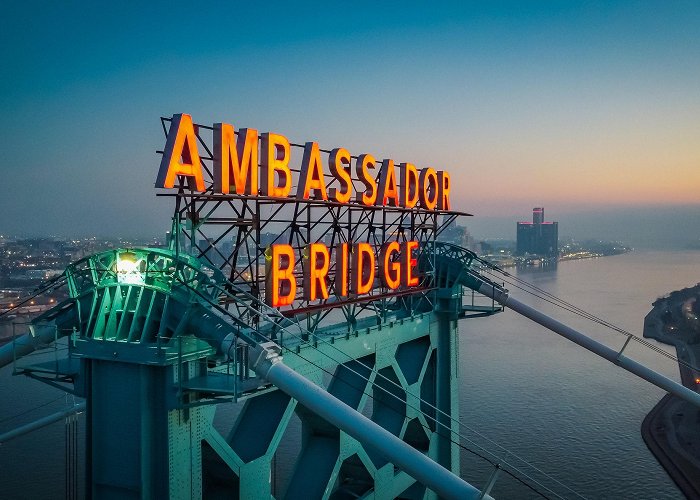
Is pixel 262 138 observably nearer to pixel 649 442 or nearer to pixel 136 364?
pixel 136 364

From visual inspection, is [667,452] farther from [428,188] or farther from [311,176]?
[311,176]

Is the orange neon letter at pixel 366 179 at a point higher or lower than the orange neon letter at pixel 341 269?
higher

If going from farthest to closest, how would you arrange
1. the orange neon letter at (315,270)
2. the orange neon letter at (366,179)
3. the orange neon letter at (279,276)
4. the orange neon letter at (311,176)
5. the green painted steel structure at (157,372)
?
the orange neon letter at (366,179), the orange neon letter at (311,176), the orange neon letter at (315,270), the orange neon letter at (279,276), the green painted steel structure at (157,372)

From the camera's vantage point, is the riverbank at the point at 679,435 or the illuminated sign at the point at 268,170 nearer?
the illuminated sign at the point at 268,170

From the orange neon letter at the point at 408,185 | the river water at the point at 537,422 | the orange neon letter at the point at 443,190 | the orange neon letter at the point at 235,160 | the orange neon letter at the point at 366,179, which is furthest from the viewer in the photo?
the river water at the point at 537,422

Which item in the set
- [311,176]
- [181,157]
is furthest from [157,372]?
[311,176]

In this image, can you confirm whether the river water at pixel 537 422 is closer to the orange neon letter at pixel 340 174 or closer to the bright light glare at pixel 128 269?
the orange neon letter at pixel 340 174

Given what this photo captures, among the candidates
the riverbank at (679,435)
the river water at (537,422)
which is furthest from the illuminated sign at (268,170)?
the riverbank at (679,435)
